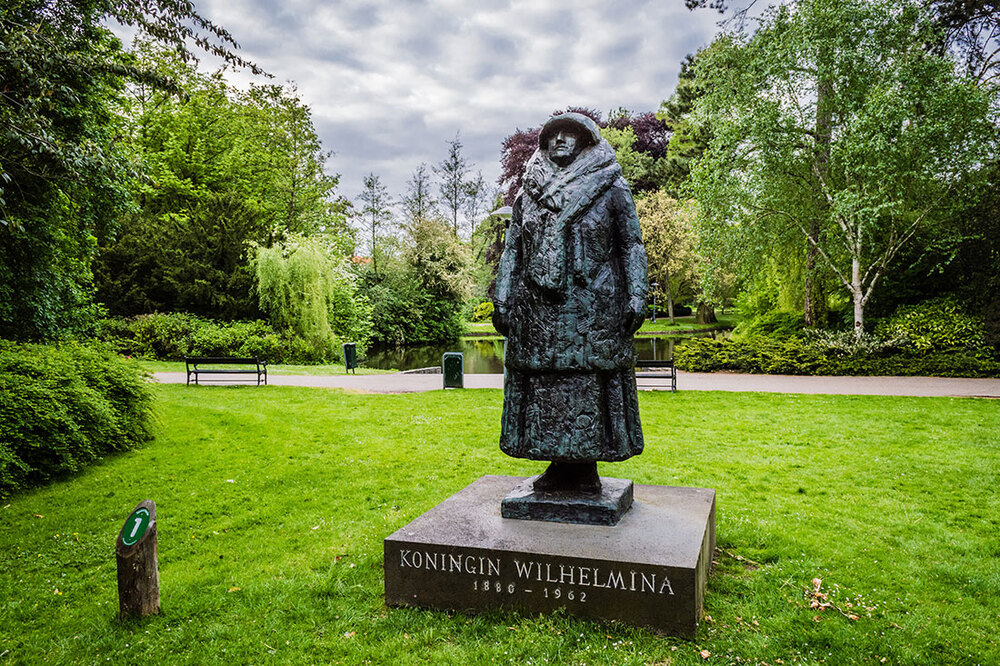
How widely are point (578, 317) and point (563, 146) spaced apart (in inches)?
49.2

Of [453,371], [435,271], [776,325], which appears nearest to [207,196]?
[435,271]

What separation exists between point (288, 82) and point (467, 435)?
28.2 metres

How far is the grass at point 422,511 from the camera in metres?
3.67

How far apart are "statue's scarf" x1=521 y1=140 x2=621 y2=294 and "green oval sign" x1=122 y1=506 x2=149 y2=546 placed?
2936 millimetres

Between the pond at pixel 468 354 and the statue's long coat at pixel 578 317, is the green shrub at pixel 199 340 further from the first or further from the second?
the statue's long coat at pixel 578 317

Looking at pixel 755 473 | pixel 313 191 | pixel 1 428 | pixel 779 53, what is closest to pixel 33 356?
pixel 1 428

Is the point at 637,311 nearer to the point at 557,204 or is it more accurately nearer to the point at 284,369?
the point at 557,204

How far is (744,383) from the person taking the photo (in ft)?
53.6

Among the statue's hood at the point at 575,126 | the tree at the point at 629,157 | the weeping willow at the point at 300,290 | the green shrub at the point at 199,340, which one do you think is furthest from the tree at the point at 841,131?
the tree at the point at 629,157

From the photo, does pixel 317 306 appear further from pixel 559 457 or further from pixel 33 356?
pixel 559 457

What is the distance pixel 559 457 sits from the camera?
14.5ft

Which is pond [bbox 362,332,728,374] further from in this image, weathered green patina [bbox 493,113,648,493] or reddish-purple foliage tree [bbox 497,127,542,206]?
weathered green patina [bbox 493,113,648,493]

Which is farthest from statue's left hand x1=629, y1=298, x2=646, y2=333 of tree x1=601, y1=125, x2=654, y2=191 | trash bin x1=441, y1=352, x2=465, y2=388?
tree x1=601, y1=125, x2=654, y2=191

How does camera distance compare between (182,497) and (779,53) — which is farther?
(779,53)
